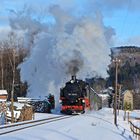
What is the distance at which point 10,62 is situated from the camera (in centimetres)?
9056

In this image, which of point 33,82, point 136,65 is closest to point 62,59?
point 33,82

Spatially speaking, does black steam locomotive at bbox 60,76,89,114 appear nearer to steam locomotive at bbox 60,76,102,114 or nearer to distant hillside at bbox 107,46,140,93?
steam locomotive at bbox 60,76,102,114

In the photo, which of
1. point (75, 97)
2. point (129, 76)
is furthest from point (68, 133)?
point (129, 76)

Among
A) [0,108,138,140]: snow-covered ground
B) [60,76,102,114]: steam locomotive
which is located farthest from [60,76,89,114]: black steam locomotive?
[0,108,138,140]: snow-covered ground

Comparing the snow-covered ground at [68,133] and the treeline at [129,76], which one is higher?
the treeline at [129,76]

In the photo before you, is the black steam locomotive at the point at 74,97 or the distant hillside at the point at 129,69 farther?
the distant hillside at the point at 129,69

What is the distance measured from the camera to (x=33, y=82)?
7119cm

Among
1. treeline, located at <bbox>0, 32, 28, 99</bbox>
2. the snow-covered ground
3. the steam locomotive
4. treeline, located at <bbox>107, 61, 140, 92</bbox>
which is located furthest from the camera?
treeline, located at <bbox>107, 61, 140, 92</bbox>

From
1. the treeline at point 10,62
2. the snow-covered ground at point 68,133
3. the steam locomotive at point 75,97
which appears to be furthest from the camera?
the treeline at point 10,62

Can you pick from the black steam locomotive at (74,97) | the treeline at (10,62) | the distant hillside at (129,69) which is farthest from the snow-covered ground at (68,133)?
the distant hillside at (129,69)

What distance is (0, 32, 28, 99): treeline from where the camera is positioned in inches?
3403

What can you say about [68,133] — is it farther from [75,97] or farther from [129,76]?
[129,76]

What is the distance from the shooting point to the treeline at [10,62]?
284 feet

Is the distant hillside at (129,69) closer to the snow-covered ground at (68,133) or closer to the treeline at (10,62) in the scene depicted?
the treeline at (10,62)
